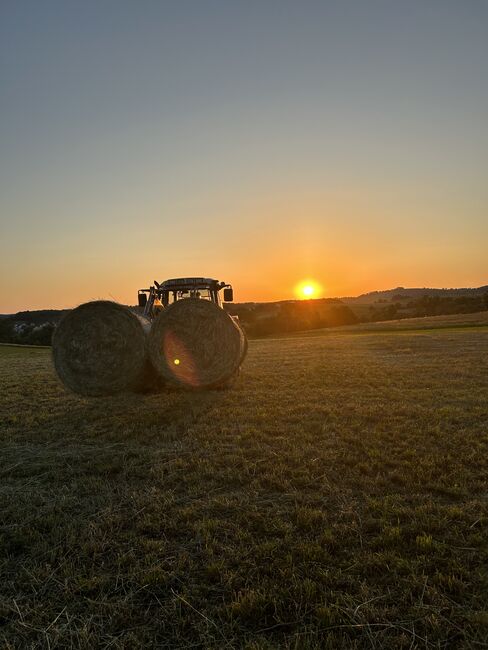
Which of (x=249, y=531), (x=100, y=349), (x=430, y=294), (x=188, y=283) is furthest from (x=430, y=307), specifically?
(x=249, y=531)

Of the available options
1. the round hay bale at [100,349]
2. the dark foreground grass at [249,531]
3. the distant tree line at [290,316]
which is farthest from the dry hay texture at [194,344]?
the distant tree line at [290,316]

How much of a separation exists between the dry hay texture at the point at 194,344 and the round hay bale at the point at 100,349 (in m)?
0.40

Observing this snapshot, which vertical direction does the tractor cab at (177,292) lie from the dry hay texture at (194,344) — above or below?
above

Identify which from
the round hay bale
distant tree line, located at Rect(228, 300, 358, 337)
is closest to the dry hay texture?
the round hay bale

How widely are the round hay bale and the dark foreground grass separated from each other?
1.89m

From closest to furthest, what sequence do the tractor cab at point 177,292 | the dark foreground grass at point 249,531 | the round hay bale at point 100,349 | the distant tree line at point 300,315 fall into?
the dark foreground grass at point 249,531 → the round hay bale at point 100,349 → the tractor cab at point 177,292 → the distant tree line at point 300,315

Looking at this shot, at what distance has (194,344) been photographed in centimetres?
938

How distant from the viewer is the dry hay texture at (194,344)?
30.0 feet

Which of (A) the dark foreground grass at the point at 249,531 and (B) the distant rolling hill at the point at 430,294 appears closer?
(A) the dark foreground grass at the point at 249,531

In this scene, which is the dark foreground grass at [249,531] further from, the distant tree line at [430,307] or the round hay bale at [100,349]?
the distant tree line at [430,307]

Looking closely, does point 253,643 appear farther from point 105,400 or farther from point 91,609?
point 105,400

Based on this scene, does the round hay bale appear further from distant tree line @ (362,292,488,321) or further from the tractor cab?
distant tree line @ (362,292,488,321)

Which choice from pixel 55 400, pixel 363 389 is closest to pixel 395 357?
pixel 363 389

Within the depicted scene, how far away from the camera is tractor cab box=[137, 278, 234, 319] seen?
38.4ft
